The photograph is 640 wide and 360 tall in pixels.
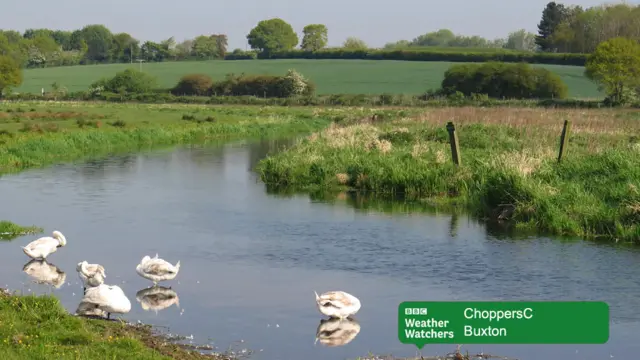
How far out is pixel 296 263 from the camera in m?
20.2

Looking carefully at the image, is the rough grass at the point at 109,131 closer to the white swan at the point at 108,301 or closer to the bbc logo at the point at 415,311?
the white swan at the point at 108,301

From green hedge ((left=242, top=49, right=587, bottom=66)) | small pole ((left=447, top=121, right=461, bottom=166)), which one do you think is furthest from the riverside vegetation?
green hedge ((left=242, top=49, right=587, bottom=66))

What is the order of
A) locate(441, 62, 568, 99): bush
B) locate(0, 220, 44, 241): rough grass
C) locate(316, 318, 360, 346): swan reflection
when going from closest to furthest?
locate(316, 318, 360, 346): swan reflection → locate(0, 220, 44, 241): rough grass → locate(441, 62, 568, 99): bush

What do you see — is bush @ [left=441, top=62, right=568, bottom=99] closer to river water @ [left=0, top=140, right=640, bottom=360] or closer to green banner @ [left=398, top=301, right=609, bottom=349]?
river water @ [left=0, top=140, right=640, bottom=360]

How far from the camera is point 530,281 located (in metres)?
18.2

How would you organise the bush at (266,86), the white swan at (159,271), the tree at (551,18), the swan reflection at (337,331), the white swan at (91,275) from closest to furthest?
the swan reflection at (337,331) < the white swan at (91,275) < the white swan at (159,271) < the bush at (266,86) < the tree at (551,18)

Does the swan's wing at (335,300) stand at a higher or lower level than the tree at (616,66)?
lower

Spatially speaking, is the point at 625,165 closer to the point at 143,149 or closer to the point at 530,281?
the point at 530,281

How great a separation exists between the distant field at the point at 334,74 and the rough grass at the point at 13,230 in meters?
102

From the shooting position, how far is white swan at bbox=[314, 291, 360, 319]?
14984 millimetres

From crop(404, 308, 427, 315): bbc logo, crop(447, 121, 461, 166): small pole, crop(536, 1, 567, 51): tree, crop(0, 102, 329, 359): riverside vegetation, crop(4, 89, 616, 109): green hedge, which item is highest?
crop(536, 1, 567, 51): tree

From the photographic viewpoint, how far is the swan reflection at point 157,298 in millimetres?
16234

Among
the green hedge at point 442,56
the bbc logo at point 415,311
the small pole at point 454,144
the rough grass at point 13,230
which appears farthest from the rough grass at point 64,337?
the green hedge at point 442,56

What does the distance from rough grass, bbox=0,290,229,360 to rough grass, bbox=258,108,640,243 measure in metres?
13.4
